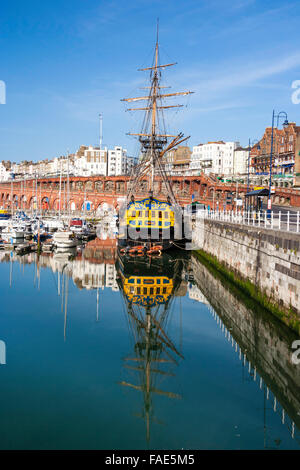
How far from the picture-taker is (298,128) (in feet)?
295

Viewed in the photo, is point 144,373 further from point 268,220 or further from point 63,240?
point 63,240

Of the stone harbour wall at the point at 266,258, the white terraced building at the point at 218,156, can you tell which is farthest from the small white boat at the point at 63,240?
the white terraced building at the point at 218,156

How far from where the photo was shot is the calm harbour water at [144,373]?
11250mm

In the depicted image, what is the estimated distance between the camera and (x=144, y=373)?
50.3 feet

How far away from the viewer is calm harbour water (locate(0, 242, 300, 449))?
11250mm

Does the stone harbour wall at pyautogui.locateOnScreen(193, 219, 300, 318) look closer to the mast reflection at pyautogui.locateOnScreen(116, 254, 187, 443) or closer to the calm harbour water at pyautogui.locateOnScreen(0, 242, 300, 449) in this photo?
the calm harbour water at pyautogui.locateOnScreen(0, 242, 300, 449)

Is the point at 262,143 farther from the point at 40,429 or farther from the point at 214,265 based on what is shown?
the point at 40,429

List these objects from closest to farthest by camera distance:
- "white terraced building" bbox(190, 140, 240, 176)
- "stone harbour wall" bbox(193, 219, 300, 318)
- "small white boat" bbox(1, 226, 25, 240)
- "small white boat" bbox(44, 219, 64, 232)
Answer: "stone harbour wall" bbox(193, 219, 300, 318), "small white boat" bbox(1, 226, 25, 240), "small white boat" bbox(44, 219, 64, 232), "white terraced building" bbox(190, 140, 240, 176)

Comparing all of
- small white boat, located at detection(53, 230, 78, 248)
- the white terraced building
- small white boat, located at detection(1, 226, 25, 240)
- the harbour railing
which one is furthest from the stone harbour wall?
the white terraced building

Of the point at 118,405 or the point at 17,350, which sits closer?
the point at 118,405

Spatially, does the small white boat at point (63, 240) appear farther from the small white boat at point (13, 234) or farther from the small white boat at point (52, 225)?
the small white boat at point (52, 225)

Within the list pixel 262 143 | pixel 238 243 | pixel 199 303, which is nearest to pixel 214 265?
pixel 238 243

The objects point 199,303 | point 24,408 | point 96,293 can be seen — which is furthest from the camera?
point 96,293
